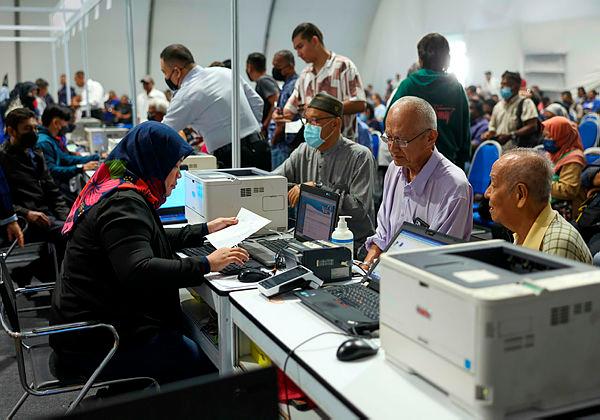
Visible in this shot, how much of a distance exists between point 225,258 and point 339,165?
994 millimetres

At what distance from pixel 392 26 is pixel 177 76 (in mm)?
12466

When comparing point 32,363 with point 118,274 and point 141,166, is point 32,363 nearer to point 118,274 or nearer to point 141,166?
point 118,274

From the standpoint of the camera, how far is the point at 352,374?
1.49m

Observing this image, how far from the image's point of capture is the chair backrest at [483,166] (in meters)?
4.56

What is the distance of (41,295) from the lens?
176 inches

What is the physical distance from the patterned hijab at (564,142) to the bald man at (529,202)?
2.87 m

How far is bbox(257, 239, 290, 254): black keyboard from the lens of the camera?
2.58 meters

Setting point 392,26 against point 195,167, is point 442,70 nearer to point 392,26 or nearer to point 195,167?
point 195,167

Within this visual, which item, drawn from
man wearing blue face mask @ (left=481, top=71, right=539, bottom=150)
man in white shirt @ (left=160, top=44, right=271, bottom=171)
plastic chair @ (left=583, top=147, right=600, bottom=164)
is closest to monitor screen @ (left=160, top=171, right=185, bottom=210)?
man in white shirt @ (left=160, top=44, right=271, bottom=171)

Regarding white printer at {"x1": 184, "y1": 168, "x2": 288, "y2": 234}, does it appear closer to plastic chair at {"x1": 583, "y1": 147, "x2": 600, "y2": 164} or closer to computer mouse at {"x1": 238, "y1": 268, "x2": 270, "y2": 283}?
computer mouse at {"x1": 238, "y1": 268, "x2": 270, "y2": 283}

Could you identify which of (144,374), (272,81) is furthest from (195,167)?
(272,81)

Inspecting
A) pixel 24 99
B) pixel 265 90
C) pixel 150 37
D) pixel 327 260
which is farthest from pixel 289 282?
pixel 150 37

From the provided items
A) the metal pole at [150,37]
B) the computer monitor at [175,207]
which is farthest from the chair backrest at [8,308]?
the metal pole at [150,37]

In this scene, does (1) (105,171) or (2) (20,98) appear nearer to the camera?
(1) (105,171)
